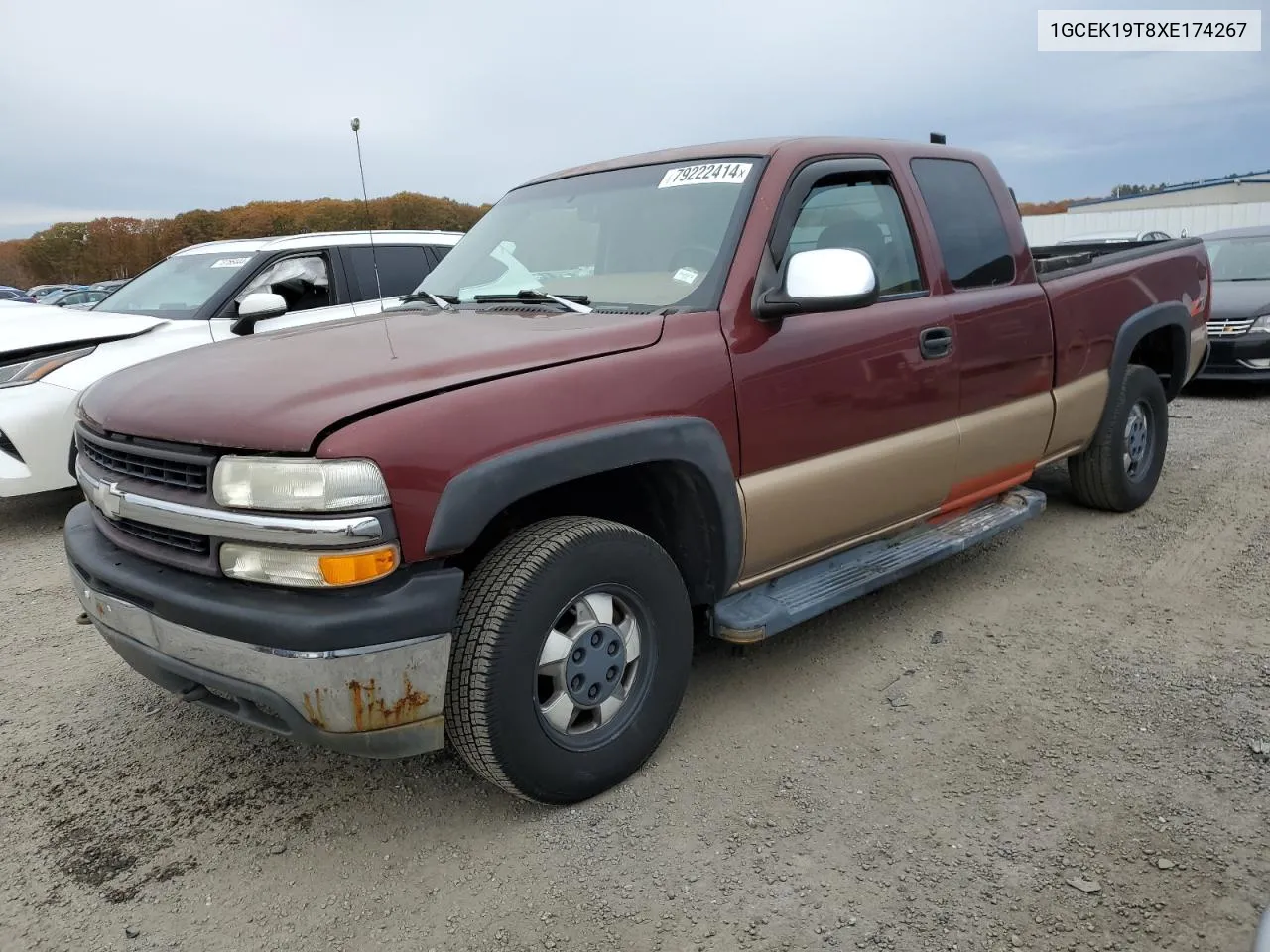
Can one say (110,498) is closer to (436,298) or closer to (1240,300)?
(436,298)

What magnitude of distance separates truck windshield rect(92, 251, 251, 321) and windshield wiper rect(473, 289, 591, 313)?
3.65 meters

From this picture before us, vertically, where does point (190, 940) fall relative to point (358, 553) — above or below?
below

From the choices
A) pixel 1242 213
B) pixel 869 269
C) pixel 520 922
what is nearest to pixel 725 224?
pixel 869 269

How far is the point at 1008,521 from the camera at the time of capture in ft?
13.1

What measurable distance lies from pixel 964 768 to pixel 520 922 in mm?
1371

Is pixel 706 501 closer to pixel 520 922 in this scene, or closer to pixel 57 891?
pixel 520 922

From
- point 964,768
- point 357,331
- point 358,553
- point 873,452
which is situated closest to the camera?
point 358,553

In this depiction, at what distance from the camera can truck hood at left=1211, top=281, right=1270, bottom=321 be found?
859 cm

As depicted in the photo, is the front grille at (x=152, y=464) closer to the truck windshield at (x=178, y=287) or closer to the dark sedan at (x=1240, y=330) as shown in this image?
the truck windshield at (x=178, y=287)

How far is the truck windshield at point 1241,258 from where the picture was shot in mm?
9578

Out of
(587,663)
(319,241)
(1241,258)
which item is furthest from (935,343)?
(1241,258)

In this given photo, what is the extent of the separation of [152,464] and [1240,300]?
956 cm

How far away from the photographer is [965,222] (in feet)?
12.8

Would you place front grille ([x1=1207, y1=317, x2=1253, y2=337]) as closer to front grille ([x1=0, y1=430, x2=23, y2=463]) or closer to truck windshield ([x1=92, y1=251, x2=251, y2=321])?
truck windshield ([x1=92, y1=251, x2=251, y2=321])
